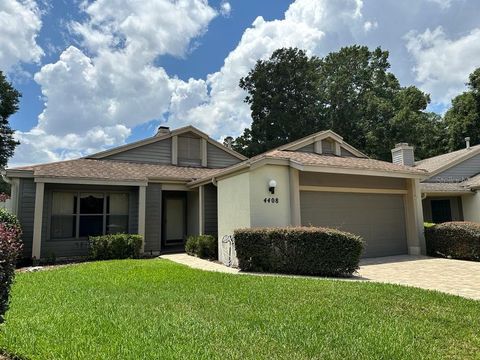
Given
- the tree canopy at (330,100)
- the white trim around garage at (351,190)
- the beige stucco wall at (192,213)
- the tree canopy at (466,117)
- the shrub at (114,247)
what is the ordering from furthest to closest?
the tree canopy at (330,100)
the tree canopy at (466,117)
the beige stucco wall at (192,213)
the shrub at (114,247)
the white trim around garage at (351,190)

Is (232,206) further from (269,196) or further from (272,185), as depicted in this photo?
A: (272,185)

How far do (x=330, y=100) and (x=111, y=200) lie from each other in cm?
2792

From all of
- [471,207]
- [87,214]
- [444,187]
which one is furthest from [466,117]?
[87,214]

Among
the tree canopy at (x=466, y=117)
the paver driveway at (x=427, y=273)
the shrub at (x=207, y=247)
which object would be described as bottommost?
the paver driveway at (x=427, y=273)

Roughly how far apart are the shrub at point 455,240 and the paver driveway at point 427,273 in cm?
75

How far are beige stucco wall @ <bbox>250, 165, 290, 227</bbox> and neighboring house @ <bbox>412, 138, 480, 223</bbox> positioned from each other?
9125mm

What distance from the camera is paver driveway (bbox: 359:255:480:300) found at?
282 inches

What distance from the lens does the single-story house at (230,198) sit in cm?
1060

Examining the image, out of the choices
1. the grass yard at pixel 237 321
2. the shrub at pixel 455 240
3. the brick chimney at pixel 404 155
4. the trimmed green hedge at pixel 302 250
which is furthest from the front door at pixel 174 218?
the brick chimney at pixel 404 155

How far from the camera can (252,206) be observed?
10047 millimetres

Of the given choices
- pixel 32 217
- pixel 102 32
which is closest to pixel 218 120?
pixel 102 32

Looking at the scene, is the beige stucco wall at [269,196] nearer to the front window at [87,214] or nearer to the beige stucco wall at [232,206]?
the beige stucco wall at [232,206]

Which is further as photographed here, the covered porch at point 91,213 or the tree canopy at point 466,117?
the tree canopy at point 466,117

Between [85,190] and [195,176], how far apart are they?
14.6 feet
